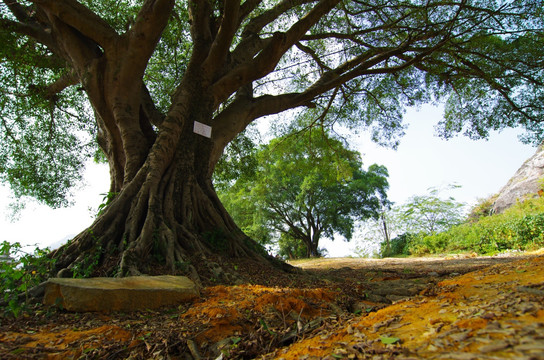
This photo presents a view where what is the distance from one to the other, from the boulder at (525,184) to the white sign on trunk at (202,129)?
15.2 meters

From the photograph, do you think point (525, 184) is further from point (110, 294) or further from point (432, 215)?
point (110, 294)

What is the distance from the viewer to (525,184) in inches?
605

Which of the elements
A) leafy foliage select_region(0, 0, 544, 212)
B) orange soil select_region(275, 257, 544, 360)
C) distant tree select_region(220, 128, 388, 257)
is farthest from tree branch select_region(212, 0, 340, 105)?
distant tree select_region(220, 128, 388, 257)

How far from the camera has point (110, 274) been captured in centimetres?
365

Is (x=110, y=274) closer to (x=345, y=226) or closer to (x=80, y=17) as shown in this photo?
(x=80, y=17)

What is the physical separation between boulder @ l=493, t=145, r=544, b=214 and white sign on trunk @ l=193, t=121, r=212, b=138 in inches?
597

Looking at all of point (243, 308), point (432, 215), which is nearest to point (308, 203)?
point (432, 215)

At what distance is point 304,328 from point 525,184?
1844cm

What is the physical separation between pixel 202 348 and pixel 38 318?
1.67 m

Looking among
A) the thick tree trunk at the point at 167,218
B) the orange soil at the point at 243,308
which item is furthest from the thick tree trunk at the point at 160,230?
the orange soil at the point at 243,308

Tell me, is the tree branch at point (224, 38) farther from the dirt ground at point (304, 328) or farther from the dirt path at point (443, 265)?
the dirt path at point (443, 265)

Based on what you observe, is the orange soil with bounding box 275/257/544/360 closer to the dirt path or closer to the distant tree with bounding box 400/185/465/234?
the dirt path

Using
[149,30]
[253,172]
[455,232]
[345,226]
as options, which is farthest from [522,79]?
[345,226]

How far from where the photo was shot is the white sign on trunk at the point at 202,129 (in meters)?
5.88
